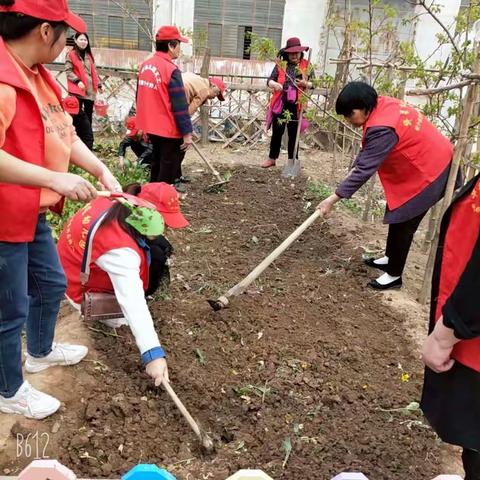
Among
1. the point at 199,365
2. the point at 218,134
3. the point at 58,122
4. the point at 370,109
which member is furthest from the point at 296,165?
the point at 58,122

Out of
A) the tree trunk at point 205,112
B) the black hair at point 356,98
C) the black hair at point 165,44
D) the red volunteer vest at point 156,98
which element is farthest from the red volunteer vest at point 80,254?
the tree trunk at point 205,112

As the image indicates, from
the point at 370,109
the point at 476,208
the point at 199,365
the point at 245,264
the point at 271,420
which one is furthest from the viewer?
the point at 245,264

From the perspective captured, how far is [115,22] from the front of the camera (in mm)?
12977

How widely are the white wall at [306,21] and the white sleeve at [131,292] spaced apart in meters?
11.8

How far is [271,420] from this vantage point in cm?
252

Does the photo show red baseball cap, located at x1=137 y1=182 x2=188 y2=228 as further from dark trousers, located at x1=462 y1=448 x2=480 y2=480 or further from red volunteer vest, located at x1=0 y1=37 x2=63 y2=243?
dark trousers, located at x1=462 y1=448 x2=480 y2=480

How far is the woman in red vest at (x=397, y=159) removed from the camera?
3512 millimetres

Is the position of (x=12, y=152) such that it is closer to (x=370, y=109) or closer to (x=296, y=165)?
(x=370, y=109)

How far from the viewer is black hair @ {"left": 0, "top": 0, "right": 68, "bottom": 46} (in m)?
1.72

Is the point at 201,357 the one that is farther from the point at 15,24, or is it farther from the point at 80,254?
the point at 15,24

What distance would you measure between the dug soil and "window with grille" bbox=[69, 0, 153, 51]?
1022cm

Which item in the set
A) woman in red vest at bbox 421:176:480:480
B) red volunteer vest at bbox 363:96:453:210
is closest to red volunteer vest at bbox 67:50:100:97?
red volunteer vest at bbox 363:96:453:210

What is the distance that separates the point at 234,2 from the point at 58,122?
1233cm

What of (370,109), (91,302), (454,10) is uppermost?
(454,10)
